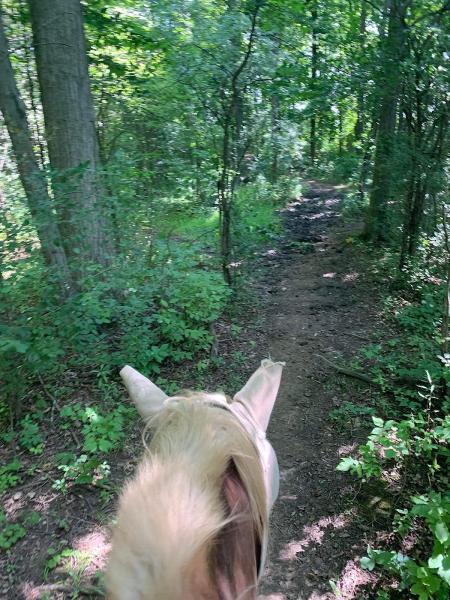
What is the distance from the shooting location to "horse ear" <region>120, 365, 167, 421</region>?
131 cm

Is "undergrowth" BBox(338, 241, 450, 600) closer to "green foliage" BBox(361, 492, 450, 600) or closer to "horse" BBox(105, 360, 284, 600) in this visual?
"green foliage" BBox(361, 492, 450, 600)

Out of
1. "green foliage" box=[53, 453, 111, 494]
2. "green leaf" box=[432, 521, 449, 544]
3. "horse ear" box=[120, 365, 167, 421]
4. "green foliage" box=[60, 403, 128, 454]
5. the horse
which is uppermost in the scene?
the horse

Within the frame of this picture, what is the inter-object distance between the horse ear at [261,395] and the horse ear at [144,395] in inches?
9.5

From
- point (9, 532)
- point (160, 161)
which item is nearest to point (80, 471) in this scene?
point (9, 532)

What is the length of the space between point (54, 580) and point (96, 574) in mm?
297

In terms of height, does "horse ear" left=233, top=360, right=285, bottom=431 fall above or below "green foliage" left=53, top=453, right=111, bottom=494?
above

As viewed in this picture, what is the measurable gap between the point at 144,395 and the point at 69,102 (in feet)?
15.5

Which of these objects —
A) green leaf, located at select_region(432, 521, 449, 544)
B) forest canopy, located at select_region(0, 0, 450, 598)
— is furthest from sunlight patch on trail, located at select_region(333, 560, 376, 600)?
green leaf, located at select_region(432, 521, 449, 544)

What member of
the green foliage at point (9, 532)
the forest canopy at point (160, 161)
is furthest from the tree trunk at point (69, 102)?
the green foliage at point (9, 532)

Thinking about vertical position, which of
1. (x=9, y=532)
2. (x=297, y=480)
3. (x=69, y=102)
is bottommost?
(x=297, y=480)

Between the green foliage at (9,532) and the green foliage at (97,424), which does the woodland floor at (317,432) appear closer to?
the green foliage at (97,424)

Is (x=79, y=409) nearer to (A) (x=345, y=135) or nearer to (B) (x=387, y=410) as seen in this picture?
(B) (x=387, y=410)

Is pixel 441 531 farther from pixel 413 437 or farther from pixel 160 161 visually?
pixel 160 161

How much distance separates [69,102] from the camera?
196 inches
